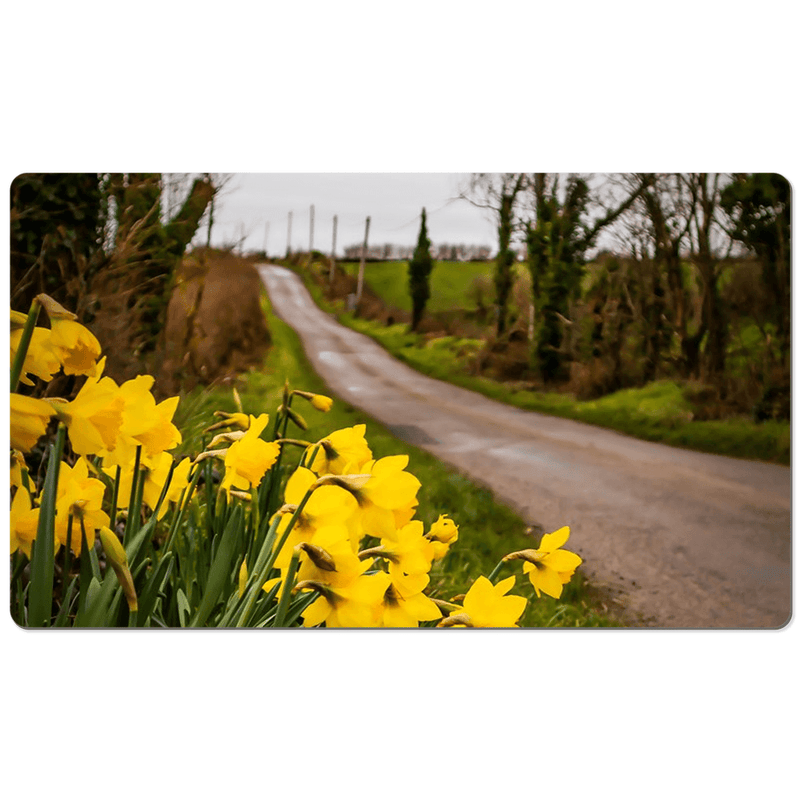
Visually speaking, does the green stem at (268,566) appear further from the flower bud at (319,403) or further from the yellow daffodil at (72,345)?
the flower bud at (319,403)

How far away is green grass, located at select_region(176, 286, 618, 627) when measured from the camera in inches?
88.6

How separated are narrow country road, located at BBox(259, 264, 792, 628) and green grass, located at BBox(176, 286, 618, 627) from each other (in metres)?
0.05

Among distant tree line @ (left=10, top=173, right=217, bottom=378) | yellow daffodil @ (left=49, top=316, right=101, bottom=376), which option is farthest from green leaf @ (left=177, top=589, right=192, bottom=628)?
distant tree line @ (left=10, top=173, right=217, bottom=378)

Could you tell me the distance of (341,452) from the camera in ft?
4.96

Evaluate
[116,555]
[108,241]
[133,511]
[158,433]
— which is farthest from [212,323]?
[116,555]

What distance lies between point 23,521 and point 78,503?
0.45 feet

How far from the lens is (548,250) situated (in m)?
2.53

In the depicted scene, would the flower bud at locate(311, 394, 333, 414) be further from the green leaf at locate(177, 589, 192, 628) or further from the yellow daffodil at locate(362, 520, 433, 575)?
the yellow daffodil at locate(362, 520, 433, 575)

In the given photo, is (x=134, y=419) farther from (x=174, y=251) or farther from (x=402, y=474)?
(x=174, y=251)

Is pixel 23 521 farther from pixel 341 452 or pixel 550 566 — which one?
pixel 550 566

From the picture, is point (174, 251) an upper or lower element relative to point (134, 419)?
upper
